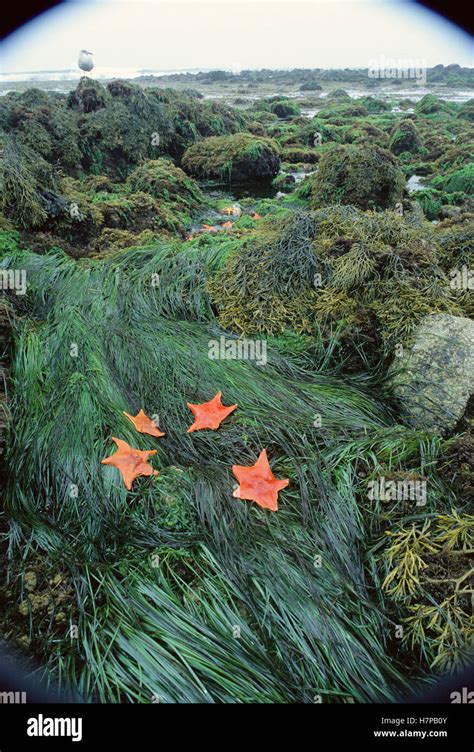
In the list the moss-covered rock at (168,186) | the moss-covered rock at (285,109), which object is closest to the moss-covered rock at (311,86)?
the moss-covered rock at (285,109)

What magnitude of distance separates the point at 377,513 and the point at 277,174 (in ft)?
20.4

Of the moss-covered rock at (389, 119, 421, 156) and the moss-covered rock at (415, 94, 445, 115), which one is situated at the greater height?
the moss-covered rock at (415, 94, 445, 115)

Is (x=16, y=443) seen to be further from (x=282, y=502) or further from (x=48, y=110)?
(x=48, y=110)

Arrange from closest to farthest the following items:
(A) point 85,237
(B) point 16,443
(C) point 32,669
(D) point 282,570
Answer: (C) point 32,669, (D) point 282,570, (B) point 16,443, (A) point 85,237

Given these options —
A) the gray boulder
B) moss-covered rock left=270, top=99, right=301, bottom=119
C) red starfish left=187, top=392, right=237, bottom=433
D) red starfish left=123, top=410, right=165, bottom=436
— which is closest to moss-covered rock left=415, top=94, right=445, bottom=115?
moss-covered rock left=270, top=99, right=301, bottom=119

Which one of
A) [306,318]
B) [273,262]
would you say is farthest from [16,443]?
[273,262]

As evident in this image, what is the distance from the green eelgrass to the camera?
196 centimetres

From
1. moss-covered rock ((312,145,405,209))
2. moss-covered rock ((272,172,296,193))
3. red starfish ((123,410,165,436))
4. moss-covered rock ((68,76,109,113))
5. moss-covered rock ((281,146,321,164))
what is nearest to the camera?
red starfish ((123,410,165,436))

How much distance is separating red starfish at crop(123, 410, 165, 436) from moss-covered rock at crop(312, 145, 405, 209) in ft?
12.5

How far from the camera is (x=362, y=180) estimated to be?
5.44 m

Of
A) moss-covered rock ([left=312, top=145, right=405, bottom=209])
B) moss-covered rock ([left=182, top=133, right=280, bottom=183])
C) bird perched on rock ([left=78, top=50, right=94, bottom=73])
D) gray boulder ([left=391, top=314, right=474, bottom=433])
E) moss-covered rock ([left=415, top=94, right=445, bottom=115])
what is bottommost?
gray boulder ([left=391, top=314, right=474, bottom=433])

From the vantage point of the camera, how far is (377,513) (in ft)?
7.77

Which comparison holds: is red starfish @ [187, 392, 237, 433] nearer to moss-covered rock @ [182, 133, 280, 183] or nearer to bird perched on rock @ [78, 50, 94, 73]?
bird perched on rock @ [78, 50, 94, 73]

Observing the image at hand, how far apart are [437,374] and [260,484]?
137 centimetres
